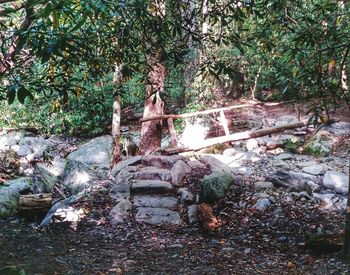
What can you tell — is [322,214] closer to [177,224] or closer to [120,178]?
[177,224]

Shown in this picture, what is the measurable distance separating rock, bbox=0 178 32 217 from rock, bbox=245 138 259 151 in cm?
513

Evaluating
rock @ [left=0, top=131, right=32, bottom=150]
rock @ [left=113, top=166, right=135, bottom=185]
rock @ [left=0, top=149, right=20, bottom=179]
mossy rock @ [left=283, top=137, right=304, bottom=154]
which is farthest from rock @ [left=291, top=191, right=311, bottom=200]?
rock @ [left=0, top=131, right=32, bottom=150]

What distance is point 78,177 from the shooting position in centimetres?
774

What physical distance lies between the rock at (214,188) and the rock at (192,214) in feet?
0.71

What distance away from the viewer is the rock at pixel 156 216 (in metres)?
5.63

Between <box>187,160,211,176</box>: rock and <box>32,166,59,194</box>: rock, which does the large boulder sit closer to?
<box>187,160,211,176</box>: rock

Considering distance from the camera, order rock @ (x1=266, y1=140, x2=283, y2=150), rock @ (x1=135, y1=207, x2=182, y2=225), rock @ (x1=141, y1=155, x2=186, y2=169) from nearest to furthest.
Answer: rock @ (x1=135, y1=207, x2=182, y2=225) → rock @ (x1=141, y1=155, x2=186, y2=169) → rock @ (x1=266, y1=140, x2=283, y2=150)

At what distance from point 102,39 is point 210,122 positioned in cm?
817

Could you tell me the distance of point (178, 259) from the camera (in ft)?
14.8

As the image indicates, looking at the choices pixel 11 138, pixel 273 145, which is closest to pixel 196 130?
pixel 273 145

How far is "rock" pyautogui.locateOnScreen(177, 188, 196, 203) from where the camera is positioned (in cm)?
608

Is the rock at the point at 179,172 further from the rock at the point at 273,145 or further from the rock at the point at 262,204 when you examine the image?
the rock at the point at 273,145

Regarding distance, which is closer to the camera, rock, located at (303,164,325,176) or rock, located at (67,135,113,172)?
rock, located at (303,164,325,176)

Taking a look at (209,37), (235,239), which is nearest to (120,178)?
(235,239)
